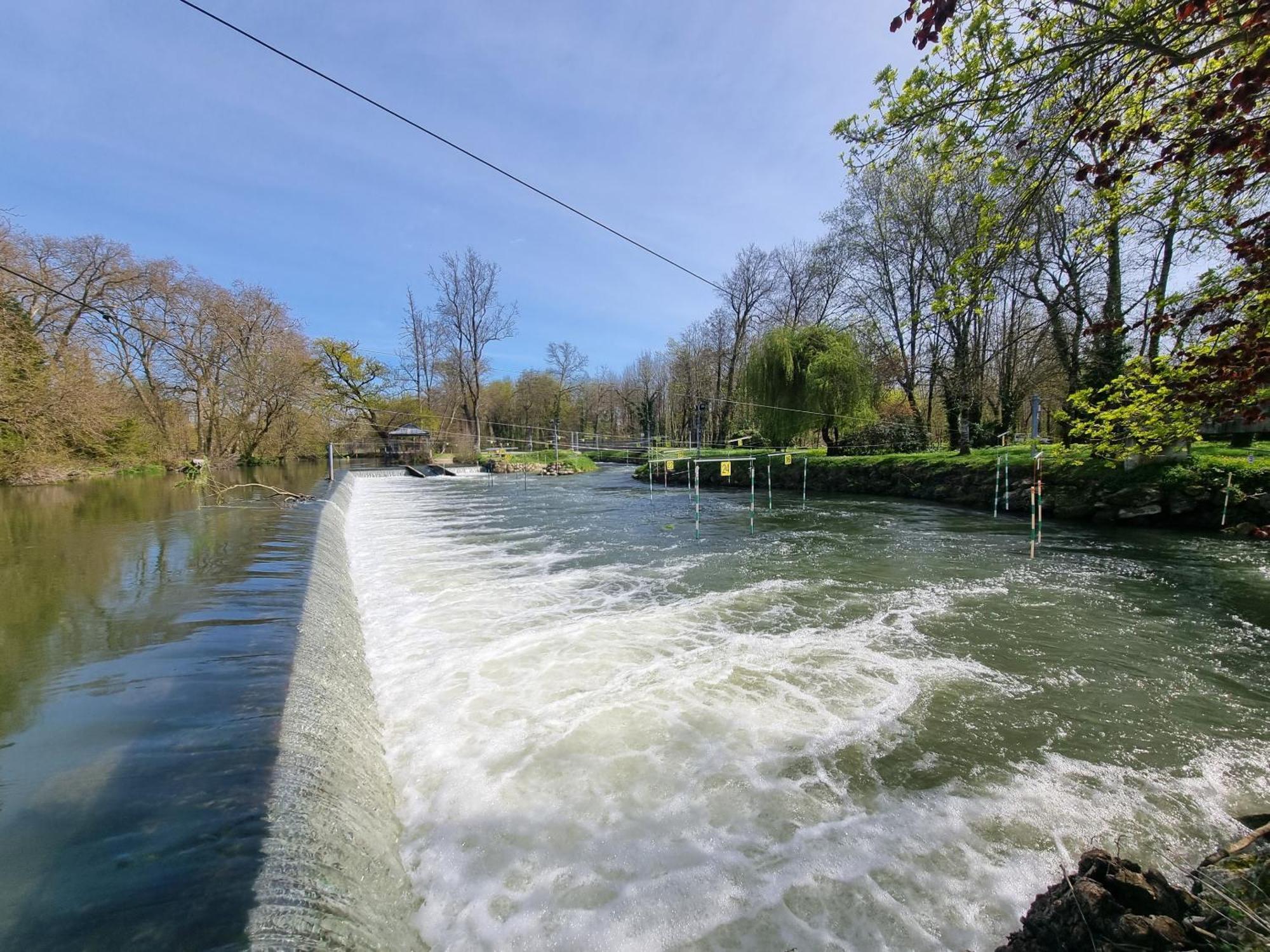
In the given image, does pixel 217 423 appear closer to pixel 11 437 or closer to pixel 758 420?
pixel 11 437

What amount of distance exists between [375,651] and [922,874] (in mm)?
4937

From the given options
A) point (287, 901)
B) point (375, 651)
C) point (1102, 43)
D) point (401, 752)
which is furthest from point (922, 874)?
point (375, 651)

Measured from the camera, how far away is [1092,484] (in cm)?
1238

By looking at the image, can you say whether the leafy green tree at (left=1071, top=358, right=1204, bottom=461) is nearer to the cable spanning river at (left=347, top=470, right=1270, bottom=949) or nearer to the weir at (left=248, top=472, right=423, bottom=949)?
the cable spanning river at (left=347, top=470, right=1270, bottom=949)

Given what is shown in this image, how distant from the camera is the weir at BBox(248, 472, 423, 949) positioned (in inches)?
69.8

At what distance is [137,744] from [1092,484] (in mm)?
16915

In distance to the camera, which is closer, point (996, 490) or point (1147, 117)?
point (1147, 117)

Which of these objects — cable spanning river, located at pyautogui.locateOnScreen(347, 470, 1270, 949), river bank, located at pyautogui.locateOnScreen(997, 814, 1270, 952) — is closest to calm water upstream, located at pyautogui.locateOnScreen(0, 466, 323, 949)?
cable spanning river, located at pyautogui.locateOnScreen(347, 470, 1270, 949)

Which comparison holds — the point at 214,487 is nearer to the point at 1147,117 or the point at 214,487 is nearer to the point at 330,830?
the point at 330,830

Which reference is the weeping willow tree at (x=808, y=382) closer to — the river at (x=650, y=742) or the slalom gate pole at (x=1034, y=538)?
the slalom gate pole at (x=1034, y=538)

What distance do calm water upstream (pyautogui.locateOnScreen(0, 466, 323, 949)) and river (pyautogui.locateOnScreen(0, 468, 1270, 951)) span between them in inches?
0.6

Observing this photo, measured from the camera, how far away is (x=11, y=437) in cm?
1395

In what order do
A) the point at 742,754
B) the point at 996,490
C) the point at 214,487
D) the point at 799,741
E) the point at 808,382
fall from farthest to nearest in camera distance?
the point at 808,382 < the point at 214,487 < the point at 996,490 < the point at 799,741 < the point at 742,754

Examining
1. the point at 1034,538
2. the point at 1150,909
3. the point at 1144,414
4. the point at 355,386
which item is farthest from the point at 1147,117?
the point at 355,386
